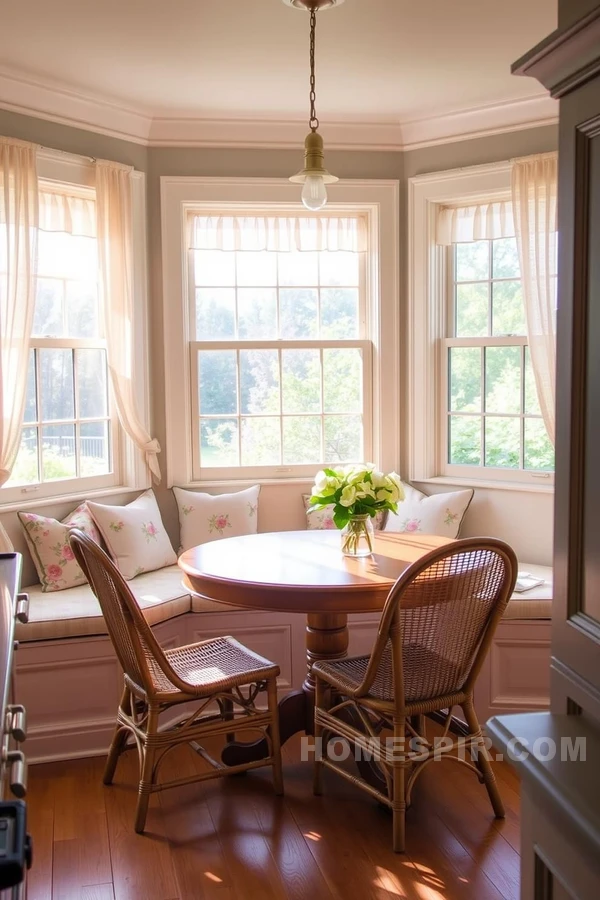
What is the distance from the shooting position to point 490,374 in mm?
4562

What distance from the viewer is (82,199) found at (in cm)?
424

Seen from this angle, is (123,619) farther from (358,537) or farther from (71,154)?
(71,154)

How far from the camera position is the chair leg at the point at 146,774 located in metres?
2.89

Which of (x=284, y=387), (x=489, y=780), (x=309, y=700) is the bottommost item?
(x=489, y=780)

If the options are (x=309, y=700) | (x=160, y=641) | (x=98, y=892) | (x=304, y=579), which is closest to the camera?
(x=98, y=892)

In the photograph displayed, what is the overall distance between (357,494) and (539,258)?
171 centimetres

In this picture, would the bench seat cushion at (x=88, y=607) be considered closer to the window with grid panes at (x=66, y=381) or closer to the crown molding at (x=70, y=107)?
the window with grid panes at (x=66, y=381)

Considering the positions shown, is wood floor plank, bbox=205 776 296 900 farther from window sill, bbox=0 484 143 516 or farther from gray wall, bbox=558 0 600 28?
gray wall, bbox=558 0 600 28

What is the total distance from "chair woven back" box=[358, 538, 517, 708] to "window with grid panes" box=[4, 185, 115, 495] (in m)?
2.04

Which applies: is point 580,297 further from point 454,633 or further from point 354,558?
point 354,558

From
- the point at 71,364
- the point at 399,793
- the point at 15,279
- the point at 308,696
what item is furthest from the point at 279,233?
the point at 399,793

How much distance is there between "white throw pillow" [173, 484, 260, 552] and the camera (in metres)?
4.41

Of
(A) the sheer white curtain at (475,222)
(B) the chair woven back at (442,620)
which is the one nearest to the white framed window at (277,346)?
(A) the sheer white curtain at (475,222)

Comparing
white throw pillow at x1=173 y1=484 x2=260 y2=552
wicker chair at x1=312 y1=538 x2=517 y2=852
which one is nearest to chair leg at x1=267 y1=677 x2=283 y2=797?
wicker chair at x1=312 y1=538 x2=517 y2=852
